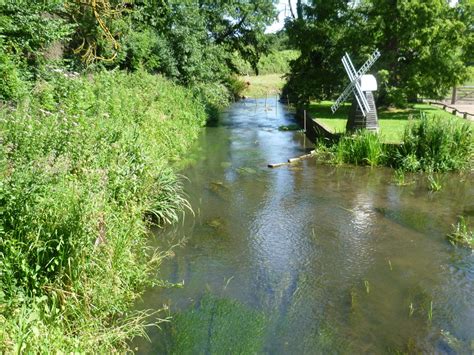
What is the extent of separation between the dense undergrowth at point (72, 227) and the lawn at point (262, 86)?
3722 cm

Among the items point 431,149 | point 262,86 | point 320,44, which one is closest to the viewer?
point 431,149

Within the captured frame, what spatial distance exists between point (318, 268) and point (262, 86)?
141 feet

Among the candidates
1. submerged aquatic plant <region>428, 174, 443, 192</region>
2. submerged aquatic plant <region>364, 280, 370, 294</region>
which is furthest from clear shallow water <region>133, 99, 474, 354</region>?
submerged aquatic plant <region>428, 174, 443, 192</region>

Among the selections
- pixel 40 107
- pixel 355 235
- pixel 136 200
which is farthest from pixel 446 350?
pixel 40 107

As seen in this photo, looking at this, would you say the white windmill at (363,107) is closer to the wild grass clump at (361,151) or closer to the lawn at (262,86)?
Answer: the wild grass clump at (361,151)

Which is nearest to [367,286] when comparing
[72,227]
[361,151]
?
[72,227]

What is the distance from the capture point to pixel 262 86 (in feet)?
162

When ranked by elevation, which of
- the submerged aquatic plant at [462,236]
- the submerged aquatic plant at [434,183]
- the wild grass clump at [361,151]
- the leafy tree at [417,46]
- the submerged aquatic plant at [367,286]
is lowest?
the submerged aquatic plant at [367,286]

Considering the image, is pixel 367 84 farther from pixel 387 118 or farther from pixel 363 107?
pixel 387 118

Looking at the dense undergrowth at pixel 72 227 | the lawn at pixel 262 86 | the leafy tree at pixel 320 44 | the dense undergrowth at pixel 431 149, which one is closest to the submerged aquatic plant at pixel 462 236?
the dense undergrowth at pixel 431 149

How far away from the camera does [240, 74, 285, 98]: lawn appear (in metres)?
46.7

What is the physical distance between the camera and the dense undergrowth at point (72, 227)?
15.7ft

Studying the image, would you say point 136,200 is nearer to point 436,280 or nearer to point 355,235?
point 355,235

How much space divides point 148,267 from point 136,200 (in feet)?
4.53
